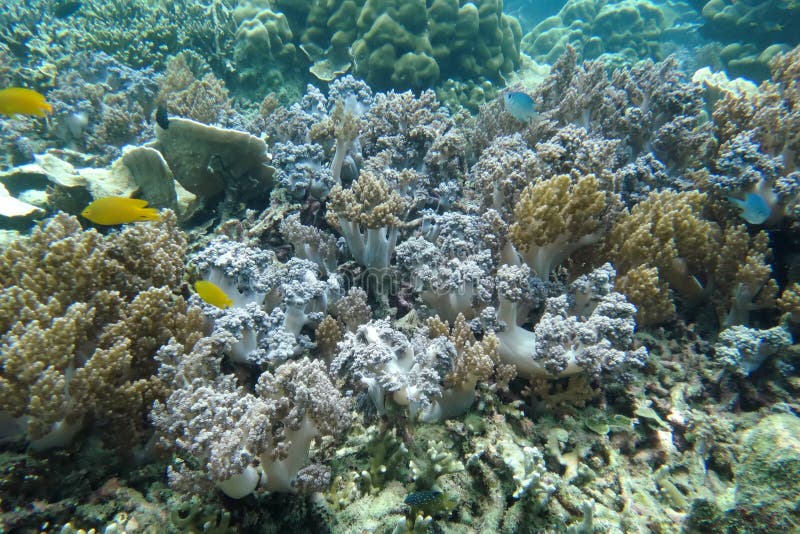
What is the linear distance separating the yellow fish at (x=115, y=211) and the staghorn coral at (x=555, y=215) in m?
3.29

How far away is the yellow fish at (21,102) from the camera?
3988 millimetres

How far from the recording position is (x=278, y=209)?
4852 mm

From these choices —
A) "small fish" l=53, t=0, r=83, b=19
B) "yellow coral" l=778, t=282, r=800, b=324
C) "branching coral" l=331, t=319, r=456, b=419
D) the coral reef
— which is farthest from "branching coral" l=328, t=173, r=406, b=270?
the coral reef

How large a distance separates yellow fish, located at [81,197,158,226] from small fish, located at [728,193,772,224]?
5.55 m

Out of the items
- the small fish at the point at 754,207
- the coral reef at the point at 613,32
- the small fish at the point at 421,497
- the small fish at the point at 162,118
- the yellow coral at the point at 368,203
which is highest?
the coral reef at the point at 613,32

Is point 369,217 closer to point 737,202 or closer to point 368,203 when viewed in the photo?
point 368,203

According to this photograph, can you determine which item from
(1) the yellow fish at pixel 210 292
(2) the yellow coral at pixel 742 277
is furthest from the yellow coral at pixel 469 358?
(2) the yellow coral at pixel 742 277

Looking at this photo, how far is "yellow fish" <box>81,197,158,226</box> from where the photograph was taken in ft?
10.1

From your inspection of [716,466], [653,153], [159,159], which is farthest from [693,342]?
[159,159]

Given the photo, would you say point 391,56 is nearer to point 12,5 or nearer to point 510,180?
point 510,180

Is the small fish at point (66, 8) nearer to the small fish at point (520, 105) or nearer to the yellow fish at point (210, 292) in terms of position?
the small fish at point (520, 105)

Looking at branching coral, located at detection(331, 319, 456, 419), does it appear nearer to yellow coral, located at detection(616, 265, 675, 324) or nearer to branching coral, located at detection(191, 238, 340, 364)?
branching coral, located at detection(191, 238, 340, 364)

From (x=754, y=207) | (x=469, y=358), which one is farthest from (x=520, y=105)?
(x=469, y=358)

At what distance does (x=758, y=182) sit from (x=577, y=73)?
355 cm
